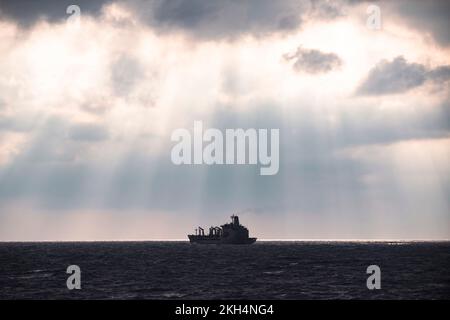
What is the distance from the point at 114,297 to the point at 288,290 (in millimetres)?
15033

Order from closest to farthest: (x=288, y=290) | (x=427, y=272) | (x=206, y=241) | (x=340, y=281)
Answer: (x=288, y=290) → (x=340, y=281) → (x=427, y=272) → (x=206, y=241)

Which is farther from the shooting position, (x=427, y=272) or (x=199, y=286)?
(x=427, y=272)

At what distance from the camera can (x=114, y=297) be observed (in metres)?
43.5

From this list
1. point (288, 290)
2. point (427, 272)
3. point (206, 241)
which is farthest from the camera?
point (206, 241)
